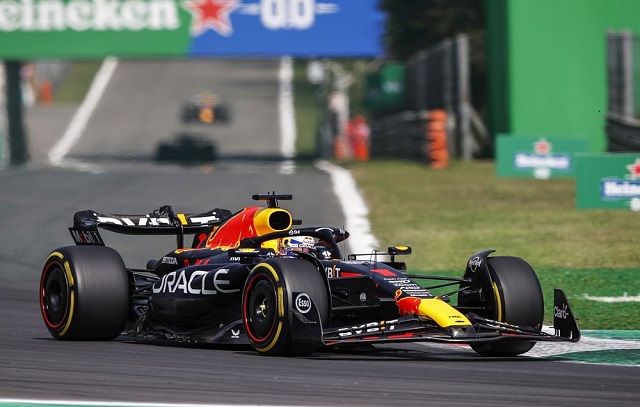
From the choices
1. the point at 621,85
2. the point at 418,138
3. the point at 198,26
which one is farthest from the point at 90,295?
the point at 198,26

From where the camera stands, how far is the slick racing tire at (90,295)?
10.7 meters

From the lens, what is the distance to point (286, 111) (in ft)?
169

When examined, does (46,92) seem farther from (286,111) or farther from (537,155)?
(537,155)

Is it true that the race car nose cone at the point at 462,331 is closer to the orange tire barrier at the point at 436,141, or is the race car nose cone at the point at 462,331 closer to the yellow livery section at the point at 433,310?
the yellow livery section at the point at 433,310

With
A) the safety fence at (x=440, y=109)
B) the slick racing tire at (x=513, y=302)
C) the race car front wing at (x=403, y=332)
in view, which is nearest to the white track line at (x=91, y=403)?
the race car front wing at (x=403, y=332)

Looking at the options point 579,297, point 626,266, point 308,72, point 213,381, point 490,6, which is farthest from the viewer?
point 308,72

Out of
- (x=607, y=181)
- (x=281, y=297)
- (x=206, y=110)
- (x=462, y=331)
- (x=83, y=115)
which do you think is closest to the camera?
(x=462, y=331)

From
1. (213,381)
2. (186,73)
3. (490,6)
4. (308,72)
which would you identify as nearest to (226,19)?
(490,6)

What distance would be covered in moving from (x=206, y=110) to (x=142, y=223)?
36.7 meters

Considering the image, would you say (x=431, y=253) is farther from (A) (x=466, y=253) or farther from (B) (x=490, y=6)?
(B) (x=490, y=6)

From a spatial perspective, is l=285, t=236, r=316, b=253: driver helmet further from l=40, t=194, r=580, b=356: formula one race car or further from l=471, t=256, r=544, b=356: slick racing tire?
l=471, t=256, r=544, b=356: slick racing tire

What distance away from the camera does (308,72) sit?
49.7 meters

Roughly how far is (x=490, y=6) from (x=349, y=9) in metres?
3.84

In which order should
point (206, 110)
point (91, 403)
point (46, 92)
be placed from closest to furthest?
point (91, 403) < point (206, 110) < point (46, 92)
